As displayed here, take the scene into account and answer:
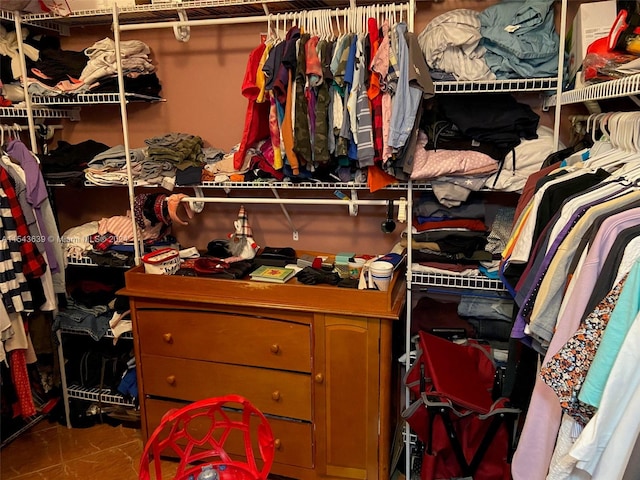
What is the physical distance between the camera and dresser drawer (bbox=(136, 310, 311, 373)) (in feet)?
7.25

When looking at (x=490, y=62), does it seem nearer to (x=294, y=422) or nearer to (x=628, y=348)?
(x=628, y=348)

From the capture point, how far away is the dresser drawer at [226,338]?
7.25ft

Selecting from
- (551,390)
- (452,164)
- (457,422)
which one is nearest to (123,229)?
(452,164)

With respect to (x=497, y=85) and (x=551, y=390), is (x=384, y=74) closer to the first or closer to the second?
(x=497, y=85)

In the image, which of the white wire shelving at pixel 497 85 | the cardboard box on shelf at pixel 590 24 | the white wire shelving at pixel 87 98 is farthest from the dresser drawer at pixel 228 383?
the cardboard box on shelf at pixel 590 24

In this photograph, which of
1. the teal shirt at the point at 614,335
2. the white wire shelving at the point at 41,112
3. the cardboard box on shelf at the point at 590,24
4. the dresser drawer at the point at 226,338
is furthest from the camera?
the white wire shelving at the point at 41,112

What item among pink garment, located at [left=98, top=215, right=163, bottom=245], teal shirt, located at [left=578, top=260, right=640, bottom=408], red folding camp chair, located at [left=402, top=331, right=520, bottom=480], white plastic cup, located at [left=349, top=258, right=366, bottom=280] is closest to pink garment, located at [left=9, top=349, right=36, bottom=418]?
pink garment, located at [left=98, top=215, right=163, bottom=245]

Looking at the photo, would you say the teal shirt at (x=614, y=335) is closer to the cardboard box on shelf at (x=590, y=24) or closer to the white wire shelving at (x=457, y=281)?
the white wire shelving at (x=457, y=281)

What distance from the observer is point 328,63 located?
202cm

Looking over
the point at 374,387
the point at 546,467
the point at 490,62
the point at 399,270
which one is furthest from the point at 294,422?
the point at 490,62

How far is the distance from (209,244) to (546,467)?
178 centimetres

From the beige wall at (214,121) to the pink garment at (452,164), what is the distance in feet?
1.37

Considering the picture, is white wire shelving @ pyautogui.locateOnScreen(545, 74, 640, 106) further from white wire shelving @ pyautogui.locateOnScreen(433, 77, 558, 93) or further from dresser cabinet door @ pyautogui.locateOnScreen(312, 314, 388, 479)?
dresser cabinet door @ pyautogui.locateOnScreen(312, 314, 388, 479)

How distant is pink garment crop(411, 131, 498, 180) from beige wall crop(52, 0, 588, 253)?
417mm
